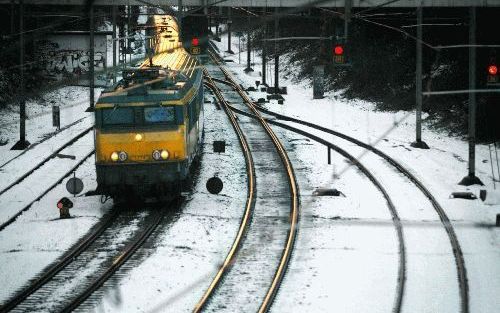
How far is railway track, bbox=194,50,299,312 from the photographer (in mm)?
15516

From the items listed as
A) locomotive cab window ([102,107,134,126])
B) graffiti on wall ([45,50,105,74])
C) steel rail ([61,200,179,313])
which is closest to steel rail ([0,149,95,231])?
locomotive cab window ([102,107,134,126])

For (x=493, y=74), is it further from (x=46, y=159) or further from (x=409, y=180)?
→ (x=46, y=159)

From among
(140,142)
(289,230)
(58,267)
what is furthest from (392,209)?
(58,267)

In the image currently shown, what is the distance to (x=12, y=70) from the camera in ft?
163

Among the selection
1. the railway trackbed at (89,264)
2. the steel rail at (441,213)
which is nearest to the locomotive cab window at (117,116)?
the railway trackbed at (89,264)

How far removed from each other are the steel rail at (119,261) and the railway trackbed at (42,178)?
149 inches

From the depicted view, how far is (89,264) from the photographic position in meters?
17.5

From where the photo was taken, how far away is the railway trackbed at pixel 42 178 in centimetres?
2319

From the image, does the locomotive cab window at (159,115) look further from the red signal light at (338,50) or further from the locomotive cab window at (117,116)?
the red signal light at (338,50)

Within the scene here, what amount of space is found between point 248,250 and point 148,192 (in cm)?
433

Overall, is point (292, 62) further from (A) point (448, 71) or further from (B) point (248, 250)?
(B) point (248, 250)

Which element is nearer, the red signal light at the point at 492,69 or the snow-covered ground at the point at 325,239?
the snow-covered ground at the point at 325,239

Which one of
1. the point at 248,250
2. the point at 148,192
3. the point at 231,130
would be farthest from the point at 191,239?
the point at 231,130

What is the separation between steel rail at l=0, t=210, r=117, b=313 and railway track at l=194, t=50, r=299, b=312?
3.30 meters
